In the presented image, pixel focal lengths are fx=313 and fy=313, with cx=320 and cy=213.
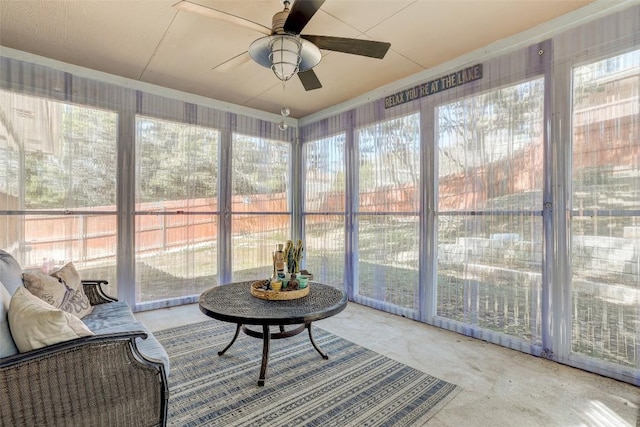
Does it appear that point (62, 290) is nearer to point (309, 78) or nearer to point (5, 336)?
point (5, 336)

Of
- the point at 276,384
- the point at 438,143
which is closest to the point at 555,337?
the point at 438,143

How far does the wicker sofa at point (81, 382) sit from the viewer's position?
130cm

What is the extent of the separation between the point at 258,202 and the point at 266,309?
2.83m

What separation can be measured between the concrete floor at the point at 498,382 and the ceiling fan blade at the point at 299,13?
2.49 metres

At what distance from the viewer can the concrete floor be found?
74.5 inches

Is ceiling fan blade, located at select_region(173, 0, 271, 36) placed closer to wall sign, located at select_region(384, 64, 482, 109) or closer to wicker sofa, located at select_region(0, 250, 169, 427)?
wicker sofa, located at select_region(0, 250, 169, 427)

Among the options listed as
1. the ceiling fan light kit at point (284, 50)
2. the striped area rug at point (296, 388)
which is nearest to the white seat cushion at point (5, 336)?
the striped area rug at point (296, 388)

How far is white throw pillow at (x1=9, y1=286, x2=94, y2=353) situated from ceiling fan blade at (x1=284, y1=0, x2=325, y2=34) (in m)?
1.98

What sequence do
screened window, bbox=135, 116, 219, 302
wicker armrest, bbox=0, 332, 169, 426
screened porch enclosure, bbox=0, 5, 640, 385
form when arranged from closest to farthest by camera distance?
1. wicker armrest, bbox=0, 332, 169, 426
2. screened porch enclosure, bbox=0, 5, 640, 385
3. screened window, bbox=135, 116, 219, 302

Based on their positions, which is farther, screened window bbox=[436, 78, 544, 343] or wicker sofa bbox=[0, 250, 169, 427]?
screened window bbox=[436, 78, 544, 343]

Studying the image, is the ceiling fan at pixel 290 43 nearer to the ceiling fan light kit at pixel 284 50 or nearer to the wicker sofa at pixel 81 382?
Result: the ceiling fan light kit at pixel 284 50

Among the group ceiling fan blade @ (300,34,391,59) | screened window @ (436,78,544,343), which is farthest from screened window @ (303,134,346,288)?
ceiling fan blade @ (300,34,391,59)

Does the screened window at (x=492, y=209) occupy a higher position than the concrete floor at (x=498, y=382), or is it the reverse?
the screened window at (x=492, y=209)

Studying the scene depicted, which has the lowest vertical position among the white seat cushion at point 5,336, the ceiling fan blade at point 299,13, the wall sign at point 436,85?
the white seat cushion at point 5,336
